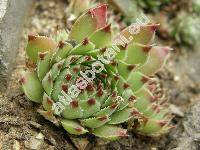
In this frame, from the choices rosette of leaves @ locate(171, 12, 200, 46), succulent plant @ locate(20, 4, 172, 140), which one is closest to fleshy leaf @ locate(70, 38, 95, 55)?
succulent plant @ locate(20, 4, 172, 140)

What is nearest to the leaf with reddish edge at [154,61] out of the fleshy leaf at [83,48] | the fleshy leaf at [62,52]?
the fleshy leaf at [83,48]

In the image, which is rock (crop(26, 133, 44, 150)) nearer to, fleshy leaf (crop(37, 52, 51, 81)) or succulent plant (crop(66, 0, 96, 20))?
fleshy leaf (crop(37, 52, 51, 81))

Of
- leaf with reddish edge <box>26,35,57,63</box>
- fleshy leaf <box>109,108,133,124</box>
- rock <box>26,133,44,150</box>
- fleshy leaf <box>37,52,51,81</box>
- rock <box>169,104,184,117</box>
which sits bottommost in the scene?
rock <box>169,104,184,117</box>

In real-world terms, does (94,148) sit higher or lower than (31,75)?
lower

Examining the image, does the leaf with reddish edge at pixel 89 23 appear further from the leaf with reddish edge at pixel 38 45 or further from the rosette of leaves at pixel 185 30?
the rosette of leaves at pixel 185 30

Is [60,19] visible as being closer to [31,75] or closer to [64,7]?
[64,7]

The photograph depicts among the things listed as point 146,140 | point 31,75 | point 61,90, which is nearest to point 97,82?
point 61,90
